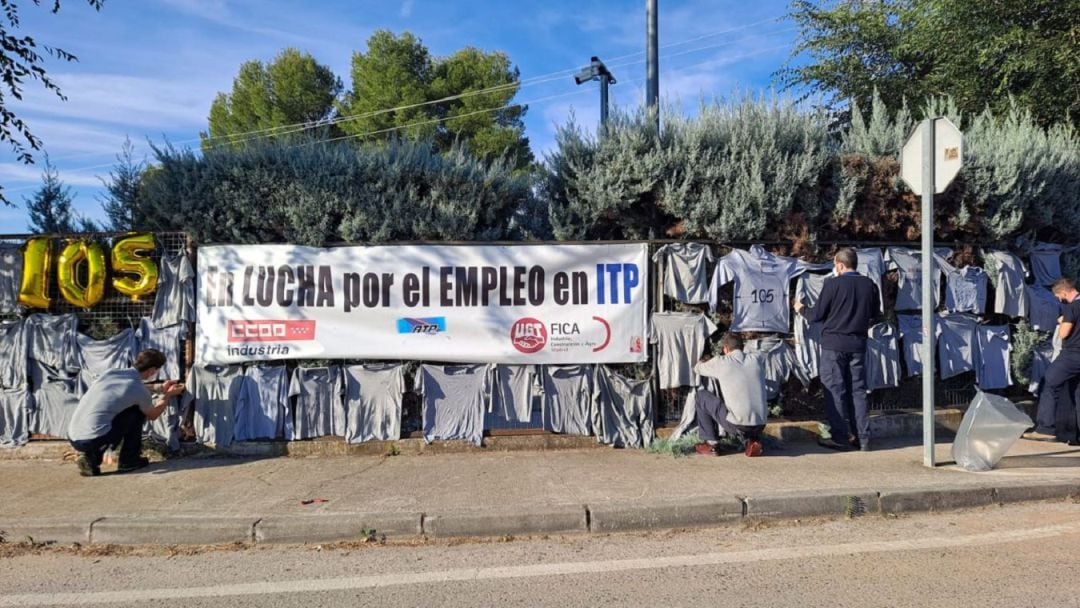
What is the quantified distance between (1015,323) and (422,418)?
707 centimetres

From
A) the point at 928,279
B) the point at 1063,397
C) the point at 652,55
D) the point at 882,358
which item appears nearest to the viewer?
the point at 928,279

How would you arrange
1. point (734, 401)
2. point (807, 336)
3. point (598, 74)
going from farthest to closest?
point (598, 74) → point (807, 336) → point (734, 401)

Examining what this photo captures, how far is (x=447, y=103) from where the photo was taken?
23844 mm

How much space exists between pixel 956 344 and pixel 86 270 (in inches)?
374

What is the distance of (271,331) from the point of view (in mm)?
6746

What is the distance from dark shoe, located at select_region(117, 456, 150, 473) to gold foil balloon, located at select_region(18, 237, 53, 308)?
200cm

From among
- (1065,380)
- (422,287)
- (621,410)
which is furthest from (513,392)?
(1065,380)

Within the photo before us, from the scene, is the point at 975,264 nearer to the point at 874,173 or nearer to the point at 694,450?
the point at 874,173

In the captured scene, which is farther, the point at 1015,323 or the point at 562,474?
the point at 1015,323

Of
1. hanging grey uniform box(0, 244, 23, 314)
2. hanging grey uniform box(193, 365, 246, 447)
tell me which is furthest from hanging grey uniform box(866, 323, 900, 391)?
hanging grey uniform box(0, 244, 23, 314)

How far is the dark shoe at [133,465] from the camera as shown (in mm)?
6121

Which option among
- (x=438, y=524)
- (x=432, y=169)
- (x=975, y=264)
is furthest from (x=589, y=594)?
(x=975, y=264)

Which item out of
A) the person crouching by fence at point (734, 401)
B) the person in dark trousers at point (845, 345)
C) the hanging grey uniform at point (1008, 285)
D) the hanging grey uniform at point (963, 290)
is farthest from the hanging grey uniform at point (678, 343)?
the hanging grey uniform at point (1008, 285)

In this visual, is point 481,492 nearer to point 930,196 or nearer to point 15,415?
point 930,196
